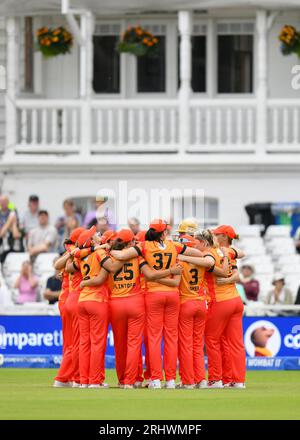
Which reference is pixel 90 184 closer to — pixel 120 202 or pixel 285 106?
pixel 120 202

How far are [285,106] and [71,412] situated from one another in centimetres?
1734

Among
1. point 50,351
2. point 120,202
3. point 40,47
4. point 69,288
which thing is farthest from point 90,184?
point 69,288

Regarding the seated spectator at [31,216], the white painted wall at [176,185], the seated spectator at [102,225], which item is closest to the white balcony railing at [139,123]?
the white painted wall at [176,185]

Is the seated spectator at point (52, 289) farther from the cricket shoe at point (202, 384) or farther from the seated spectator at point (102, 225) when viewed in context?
the cricket shoe at point (202, 384)

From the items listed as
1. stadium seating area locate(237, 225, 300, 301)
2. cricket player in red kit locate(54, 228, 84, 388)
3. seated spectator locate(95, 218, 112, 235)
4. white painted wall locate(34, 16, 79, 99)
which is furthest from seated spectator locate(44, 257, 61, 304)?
white painted wall locate(34, 16, 79, 99)

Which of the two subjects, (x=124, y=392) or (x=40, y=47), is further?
(x=40, y=47)

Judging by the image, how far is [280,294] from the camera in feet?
96.0

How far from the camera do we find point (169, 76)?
119 feet

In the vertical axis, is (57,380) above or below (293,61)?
below

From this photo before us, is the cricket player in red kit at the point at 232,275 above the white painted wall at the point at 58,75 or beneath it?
beneath

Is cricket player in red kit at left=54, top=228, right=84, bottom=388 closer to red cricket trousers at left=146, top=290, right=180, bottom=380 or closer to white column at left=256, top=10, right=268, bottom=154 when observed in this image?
red cricket trousers at left=146, top=290, right=180, bottom=380

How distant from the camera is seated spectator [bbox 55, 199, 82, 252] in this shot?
31811 mm

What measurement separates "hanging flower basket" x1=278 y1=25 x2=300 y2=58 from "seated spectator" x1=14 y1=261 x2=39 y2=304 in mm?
7723

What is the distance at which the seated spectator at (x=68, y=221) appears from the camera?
31811 mm
